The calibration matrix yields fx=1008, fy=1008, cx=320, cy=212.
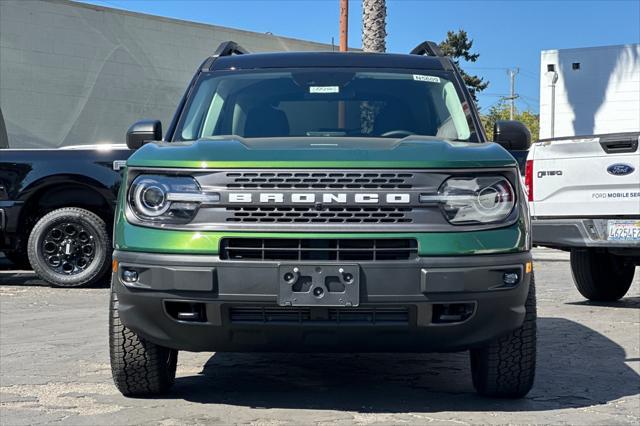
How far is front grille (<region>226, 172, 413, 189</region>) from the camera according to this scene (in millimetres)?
4457

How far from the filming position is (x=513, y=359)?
4.84 meters

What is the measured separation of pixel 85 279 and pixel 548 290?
4.90 metres

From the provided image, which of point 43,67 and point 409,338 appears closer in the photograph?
point 409,338

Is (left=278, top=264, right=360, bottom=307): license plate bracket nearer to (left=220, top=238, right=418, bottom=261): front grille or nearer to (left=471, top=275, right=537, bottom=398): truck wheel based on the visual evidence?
(left=220, top=238, right=418, bottom=261): front grille

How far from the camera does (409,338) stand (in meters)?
4.51

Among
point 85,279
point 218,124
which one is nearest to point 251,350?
point 218,124

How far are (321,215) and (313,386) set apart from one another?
4.37 feet

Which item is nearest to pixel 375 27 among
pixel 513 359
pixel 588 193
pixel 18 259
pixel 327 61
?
pixel 18 259

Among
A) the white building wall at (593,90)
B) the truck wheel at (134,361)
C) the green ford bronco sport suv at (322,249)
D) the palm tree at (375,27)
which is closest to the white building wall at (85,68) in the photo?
the white building wall at (593,90)

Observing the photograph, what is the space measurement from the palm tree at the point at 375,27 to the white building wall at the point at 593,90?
1000 centimetres

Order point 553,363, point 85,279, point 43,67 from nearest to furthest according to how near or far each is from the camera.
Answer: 1. point 553,363
2. point 85,279
3. point 43,67

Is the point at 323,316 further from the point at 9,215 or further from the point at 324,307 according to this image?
the point at 9,215

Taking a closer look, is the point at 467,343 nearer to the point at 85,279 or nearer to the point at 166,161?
the point at 166,161

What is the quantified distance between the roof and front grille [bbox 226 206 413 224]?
5.83ft
